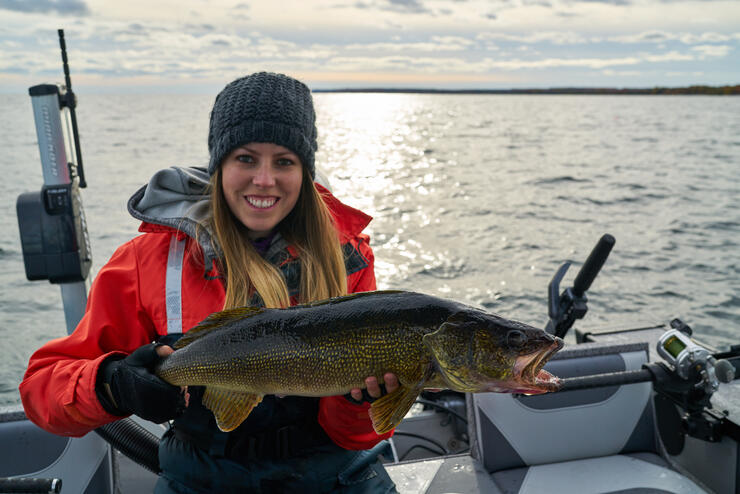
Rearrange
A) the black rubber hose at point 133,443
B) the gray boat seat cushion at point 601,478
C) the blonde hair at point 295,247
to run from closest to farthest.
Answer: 1. the blonde hair at point 295,247
2. the black rubber hose at point 133,443
3. the gray boat seat cushion at point 601,478

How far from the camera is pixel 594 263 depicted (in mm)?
4773

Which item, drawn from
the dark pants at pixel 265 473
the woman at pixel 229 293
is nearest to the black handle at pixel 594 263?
the woman at pixel 229 293

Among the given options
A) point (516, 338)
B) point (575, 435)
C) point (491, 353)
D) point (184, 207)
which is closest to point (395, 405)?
point (491, 353)

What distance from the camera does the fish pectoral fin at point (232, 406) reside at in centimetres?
246

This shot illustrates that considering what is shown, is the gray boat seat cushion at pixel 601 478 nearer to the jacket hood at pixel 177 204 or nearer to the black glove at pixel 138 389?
the black glove at pixel 138 389

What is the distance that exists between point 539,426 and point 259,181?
2.68 meters

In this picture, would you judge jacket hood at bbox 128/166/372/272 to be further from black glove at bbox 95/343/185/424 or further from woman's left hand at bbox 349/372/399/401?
woman's left hand at bbox 349/372/399/401

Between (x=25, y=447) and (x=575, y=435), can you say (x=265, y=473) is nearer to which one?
(x=25, y=447)

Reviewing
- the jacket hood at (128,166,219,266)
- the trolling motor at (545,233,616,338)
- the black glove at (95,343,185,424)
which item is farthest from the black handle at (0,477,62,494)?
the trolling motor at (545,233,616,338)

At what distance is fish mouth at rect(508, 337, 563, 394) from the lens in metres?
2.15

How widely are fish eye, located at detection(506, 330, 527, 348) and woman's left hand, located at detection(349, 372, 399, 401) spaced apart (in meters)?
0.48

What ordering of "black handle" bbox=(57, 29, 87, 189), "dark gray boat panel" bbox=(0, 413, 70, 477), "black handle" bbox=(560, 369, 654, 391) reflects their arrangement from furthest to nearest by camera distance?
1. "black handle" bbox=(57, 29, 87, 189)
2. "black handle" bbox=(560, 369, 654, 391)
3. "dark gray boat panel" bbox=(0, 413, 70, 477)

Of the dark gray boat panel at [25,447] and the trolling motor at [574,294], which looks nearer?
the dark gray boat panel at [25,447]

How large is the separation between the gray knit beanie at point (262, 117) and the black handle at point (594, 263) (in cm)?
274
